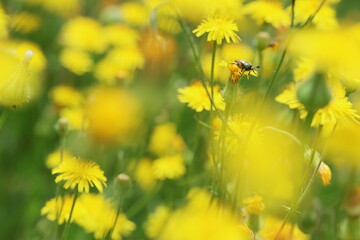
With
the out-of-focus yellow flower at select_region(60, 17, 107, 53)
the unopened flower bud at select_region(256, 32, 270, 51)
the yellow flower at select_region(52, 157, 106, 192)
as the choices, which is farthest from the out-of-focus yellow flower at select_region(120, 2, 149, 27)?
the yellow flower at select_region(52, 157, 106, 192)

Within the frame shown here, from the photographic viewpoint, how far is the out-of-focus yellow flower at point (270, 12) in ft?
4.69

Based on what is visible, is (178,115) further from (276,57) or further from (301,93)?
(301,93)

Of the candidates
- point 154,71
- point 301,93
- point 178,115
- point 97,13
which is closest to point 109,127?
point 301,93

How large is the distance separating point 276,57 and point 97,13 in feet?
4.20

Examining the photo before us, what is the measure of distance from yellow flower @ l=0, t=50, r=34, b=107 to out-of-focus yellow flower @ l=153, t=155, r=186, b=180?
0.51 meters

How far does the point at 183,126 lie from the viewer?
1824mm

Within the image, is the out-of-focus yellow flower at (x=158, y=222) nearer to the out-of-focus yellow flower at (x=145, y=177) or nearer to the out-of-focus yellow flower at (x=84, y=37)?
the out-of-focus yellow flower at (x=145, y=177)

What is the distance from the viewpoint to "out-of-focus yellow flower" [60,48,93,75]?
5.92ft

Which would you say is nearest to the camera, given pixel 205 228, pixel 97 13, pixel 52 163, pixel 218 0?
pixel 205 228

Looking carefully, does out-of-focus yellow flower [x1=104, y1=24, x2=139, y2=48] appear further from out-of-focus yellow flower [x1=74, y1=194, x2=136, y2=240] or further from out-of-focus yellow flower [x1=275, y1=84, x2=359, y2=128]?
out-of-focus yellow flower [x1=275, y1=84, x2=359, y2=128]

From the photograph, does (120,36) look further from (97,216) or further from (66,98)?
(97,216)

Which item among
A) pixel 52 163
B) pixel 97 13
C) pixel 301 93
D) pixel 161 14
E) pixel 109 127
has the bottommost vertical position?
pixel 97 13

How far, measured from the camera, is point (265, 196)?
3.38 feet

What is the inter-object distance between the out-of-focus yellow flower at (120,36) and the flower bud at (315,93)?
111 centimetres
